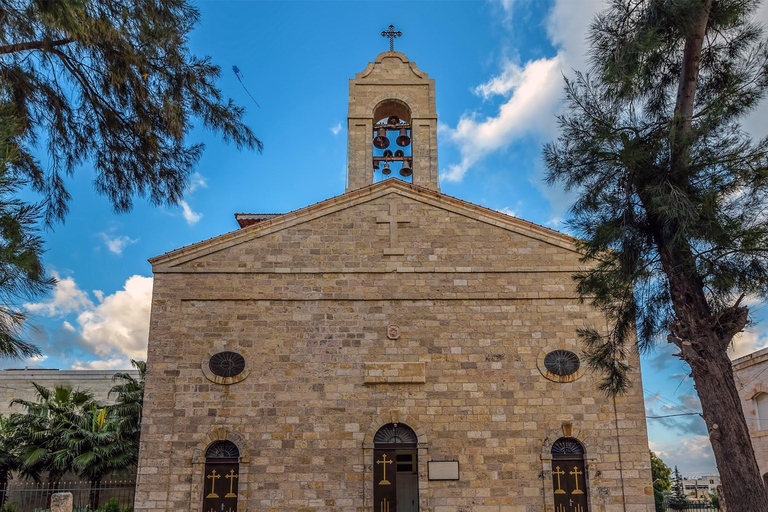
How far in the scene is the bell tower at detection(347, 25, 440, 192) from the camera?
17.6 meters

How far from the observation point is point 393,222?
16.0 meters

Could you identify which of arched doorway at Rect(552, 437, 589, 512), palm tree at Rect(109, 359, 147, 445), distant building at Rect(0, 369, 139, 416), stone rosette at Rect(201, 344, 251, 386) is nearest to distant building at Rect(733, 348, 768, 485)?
arched doorway at Rect(552, 437, 589, 512)

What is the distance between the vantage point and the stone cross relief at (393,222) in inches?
619

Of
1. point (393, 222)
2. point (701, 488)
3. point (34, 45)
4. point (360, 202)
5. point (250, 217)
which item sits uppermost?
point (250, 217)

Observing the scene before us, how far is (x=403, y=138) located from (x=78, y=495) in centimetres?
1272

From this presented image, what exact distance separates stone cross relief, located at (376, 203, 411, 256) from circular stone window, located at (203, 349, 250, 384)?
162 inches

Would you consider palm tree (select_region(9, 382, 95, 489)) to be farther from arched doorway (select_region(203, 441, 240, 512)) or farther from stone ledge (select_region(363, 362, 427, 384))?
stone ledge (select_region(363, 362, 427, 384))

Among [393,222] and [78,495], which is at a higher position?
[393,222]

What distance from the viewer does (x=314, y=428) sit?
14422mm

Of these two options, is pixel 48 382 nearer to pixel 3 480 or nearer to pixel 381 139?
pixel 3 480

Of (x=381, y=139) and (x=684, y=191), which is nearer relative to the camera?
(x=684, y=191)

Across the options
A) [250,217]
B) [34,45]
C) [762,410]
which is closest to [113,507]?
[250,217]

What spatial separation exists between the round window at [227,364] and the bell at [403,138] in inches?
284

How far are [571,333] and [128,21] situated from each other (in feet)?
36.5
